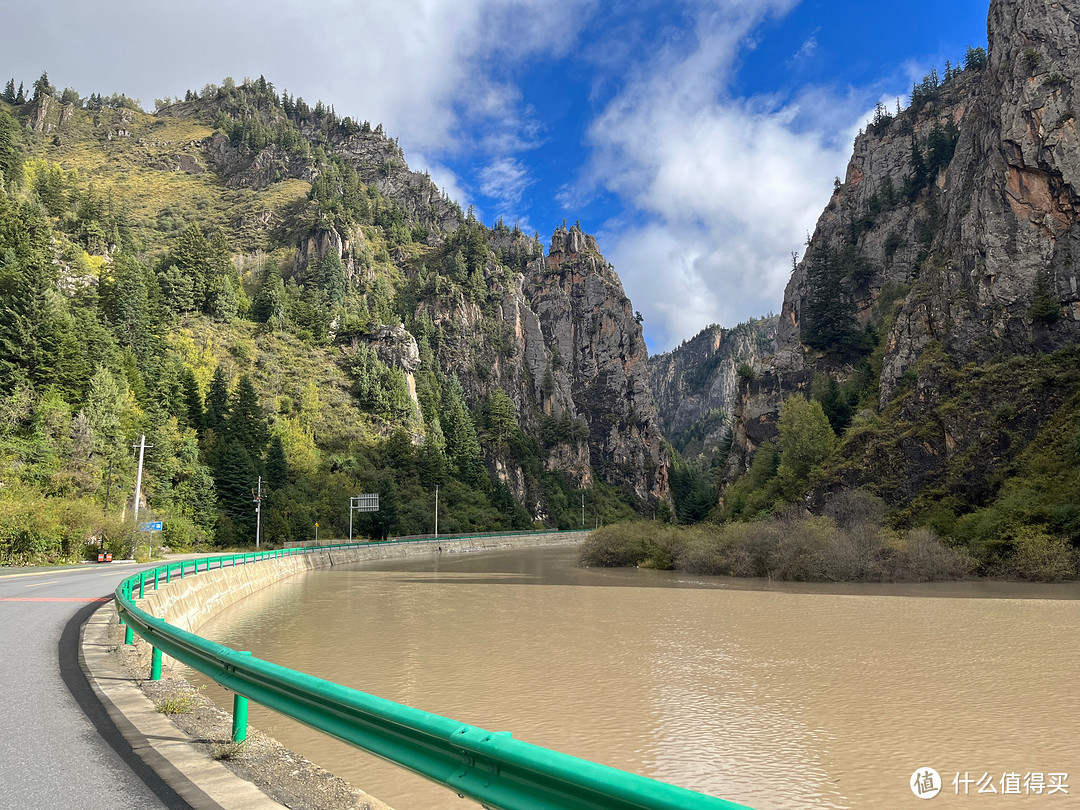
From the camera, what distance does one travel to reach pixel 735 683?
14.2 metres

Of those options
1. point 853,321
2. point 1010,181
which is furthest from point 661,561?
point 853,321

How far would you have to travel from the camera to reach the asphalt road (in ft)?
16.1

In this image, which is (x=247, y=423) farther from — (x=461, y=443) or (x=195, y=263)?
(x=461, y=443)

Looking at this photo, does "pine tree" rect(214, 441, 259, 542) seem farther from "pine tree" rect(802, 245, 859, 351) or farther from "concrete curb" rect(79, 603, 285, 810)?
"pine tree" rect(802, 245, 859, 351)

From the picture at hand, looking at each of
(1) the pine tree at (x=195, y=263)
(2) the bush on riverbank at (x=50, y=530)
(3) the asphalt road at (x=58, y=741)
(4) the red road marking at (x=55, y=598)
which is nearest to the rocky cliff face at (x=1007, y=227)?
(4) the red road marking at (x=55, y=598)

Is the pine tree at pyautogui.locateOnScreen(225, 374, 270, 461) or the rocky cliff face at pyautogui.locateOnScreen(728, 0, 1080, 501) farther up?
the rocky cliff face at pyautogui.locateOnScreen(728, 0, 1080, 501)

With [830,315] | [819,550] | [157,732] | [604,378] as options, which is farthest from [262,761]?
[604,378]

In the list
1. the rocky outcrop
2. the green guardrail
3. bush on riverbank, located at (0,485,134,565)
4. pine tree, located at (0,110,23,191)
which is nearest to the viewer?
the green guardrail

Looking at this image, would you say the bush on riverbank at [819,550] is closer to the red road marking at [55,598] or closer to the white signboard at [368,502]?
the white signboard at [368,502]

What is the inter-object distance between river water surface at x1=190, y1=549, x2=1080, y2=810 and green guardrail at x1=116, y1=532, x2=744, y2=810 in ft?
11.3

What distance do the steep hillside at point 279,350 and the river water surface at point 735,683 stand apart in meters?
30.4

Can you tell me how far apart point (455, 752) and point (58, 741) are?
17.1 ft

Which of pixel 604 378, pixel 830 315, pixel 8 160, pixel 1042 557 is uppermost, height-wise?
pixel 8 160

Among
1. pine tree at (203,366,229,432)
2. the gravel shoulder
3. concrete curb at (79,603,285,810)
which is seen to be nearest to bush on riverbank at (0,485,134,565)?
concrete curb at (79,603,285,810)
